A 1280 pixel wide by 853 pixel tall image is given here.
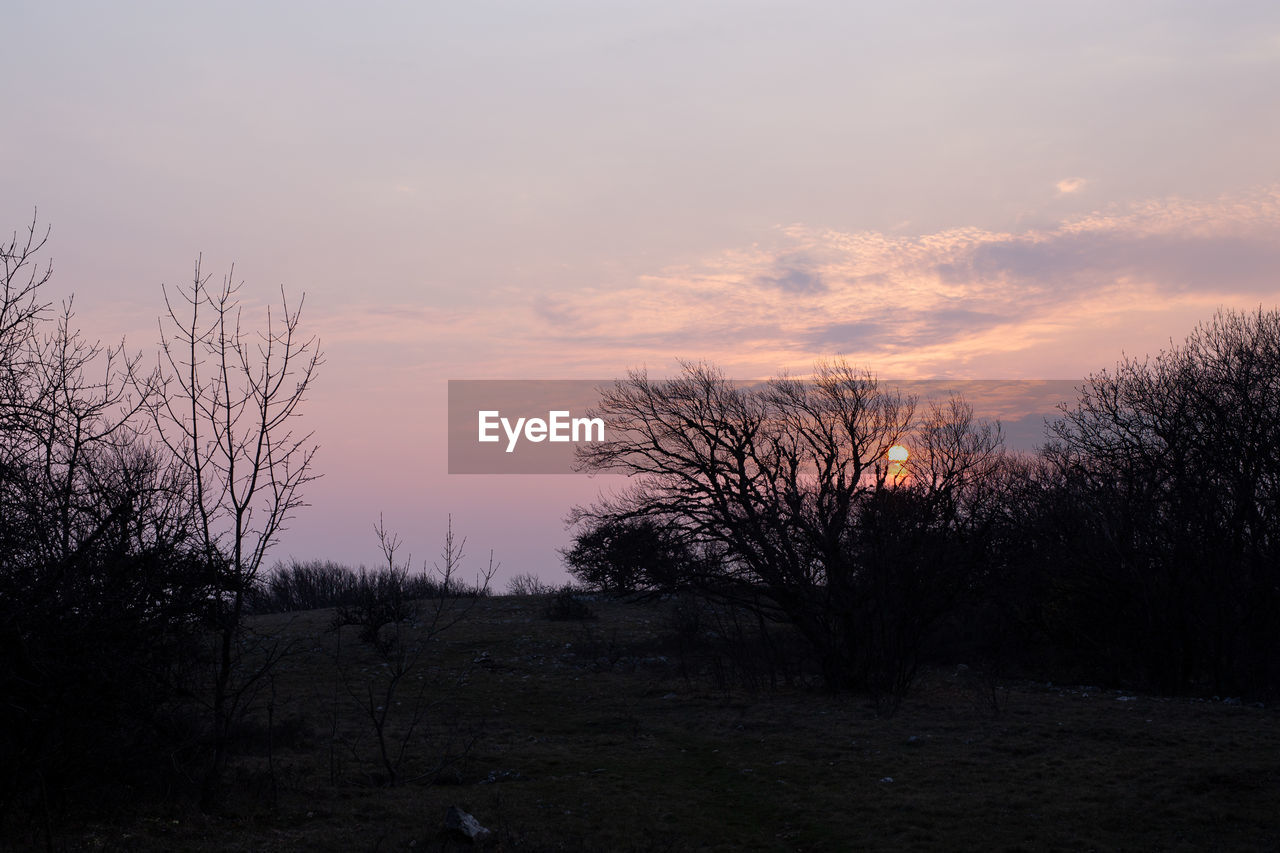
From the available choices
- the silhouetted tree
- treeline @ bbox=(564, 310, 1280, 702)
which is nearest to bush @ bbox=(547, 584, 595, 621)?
treeline @ bbox=(564, 310, 1280, 702)

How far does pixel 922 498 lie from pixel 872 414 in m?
3.67

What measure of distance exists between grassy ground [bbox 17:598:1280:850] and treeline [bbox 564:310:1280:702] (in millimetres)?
2397

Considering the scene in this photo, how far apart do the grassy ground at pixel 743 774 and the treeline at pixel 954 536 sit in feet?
7.87

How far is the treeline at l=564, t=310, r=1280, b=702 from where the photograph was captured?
18.5m

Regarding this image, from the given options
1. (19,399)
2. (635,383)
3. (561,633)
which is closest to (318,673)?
(561,633)

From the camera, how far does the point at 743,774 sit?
11.2 m

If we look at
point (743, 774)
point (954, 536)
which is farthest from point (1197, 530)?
point (743, 774)

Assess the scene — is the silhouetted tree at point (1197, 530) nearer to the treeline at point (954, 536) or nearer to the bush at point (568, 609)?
the treeline at point (954, 536)

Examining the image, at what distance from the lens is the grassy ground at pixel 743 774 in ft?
25.9

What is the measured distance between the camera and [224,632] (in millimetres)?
7691

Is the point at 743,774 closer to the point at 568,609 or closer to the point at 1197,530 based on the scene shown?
the point at 1197,530

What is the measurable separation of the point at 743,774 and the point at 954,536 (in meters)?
11.4

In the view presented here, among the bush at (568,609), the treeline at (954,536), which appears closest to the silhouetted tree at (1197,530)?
the treeline at (954,536)

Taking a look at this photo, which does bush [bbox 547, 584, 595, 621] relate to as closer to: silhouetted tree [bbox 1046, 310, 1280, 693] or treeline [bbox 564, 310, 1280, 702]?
treeline [bbox 564, 310, 1280, 702]
